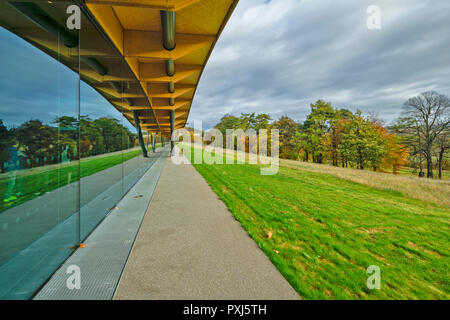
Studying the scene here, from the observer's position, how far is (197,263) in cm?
262

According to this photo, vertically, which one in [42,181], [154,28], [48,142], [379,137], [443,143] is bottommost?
[42,181]

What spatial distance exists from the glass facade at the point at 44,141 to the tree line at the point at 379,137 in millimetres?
33835

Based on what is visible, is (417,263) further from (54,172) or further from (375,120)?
(375,120)

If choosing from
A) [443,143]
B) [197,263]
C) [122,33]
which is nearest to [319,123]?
[443,143]

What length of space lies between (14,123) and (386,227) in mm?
6651

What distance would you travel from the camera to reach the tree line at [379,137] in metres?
24.2

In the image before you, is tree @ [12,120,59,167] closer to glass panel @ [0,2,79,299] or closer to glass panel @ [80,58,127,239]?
glass panel @ [0,2,79,299]

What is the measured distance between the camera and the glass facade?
2.05 meters

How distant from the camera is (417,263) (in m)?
2.91

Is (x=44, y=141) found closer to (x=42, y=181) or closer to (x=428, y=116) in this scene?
Answer: (x=42, y=181)

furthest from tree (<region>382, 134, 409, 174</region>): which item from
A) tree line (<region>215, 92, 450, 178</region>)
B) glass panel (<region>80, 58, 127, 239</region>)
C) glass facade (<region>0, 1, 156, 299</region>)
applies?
glass facade (<region>0, 1, 156, 299</region>)

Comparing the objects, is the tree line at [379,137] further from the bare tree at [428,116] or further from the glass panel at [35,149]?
the glass panel at [35,149]

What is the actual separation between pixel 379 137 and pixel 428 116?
649 cm
